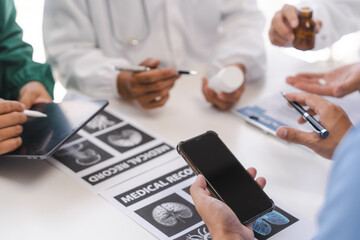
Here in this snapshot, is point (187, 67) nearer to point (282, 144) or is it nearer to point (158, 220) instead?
point (282, 144)

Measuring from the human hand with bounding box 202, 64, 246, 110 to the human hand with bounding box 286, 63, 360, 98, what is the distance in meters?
0.18

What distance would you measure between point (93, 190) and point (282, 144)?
0.45 metres

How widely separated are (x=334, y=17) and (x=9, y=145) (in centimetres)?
100

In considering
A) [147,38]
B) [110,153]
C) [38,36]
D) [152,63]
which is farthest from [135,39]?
[38,36]

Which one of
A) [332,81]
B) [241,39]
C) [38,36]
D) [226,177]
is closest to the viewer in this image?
[226,177]

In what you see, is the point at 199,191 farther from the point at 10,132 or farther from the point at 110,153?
the point at 10,132

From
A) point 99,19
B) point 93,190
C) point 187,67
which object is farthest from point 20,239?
point 187,67

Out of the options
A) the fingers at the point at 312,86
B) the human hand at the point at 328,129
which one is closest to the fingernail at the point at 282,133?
the human hand at the point at 328,129

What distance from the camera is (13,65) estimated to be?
1.29 meters

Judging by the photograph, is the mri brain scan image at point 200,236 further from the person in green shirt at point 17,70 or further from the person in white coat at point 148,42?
the person in green shirt at point 17,70

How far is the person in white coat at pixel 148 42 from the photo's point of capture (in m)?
1.28

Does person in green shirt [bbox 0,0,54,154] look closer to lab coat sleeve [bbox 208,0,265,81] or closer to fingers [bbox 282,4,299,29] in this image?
lab coat sleeve [bbox 208,0,265,81]

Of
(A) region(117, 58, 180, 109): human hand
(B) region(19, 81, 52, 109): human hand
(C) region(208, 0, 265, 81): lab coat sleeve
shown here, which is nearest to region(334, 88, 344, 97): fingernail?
(C) region(208, 0, 265, 81): lab coat sleeve

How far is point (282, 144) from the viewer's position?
1121mm
